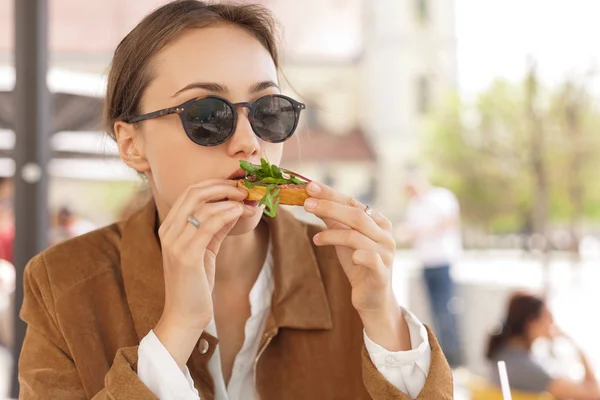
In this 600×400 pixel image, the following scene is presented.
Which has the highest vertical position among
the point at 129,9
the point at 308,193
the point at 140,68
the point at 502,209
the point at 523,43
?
the point at 523,43

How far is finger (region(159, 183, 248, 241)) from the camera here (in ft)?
Result: 5.01

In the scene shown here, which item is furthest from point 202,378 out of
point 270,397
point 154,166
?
point 154,166

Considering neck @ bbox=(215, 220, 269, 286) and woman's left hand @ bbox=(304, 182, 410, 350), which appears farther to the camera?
neck @ bbox=(215, 220, 269, 286)

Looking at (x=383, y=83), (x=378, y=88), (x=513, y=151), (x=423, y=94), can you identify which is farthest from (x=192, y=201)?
(x=423, y=94)

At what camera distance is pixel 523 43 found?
26141mm

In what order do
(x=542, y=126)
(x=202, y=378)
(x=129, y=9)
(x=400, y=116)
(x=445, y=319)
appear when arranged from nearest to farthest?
(x=202, y=378)
(x=129, y=9)
(x=445, y=319)
(x=542, y=126)
(x=400, y=116)

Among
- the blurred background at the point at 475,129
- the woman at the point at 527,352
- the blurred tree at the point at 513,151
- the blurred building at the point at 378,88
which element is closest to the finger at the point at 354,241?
the woman at the point at 527,352

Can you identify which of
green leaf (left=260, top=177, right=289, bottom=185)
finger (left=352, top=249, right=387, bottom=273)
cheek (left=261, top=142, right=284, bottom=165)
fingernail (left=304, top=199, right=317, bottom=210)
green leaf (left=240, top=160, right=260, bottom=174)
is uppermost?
cheek (left=261, top=142, right=284, bottom=165)

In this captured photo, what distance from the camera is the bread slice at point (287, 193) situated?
1.61 meters

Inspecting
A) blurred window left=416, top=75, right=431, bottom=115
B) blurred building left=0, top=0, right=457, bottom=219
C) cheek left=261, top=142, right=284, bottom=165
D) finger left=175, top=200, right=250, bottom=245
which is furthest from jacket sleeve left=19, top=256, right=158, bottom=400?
blurred window left=416, top=75, right=431, bottom=115

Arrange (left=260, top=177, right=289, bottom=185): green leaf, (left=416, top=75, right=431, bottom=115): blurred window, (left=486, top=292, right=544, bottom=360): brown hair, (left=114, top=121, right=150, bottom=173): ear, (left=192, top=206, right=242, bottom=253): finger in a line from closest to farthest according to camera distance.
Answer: (left=192, top=206, right=242, bottom=253): finger
(left=260, top=177, right=289, bottom=185): green leaf
(left=114, top=121, right=150, bottom=173): ear
(left=486, top=292, right=544, bottom=360): brown hair
(left=416, top=75, right=431, bottom=115): blurred window

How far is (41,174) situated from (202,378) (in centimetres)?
226

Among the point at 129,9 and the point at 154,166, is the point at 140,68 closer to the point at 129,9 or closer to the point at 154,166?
the point at 154,166

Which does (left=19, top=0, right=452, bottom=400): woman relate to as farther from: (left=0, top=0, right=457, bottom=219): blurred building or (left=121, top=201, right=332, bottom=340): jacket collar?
(left=0, top=0, right=457, bottom=219): blurred building
